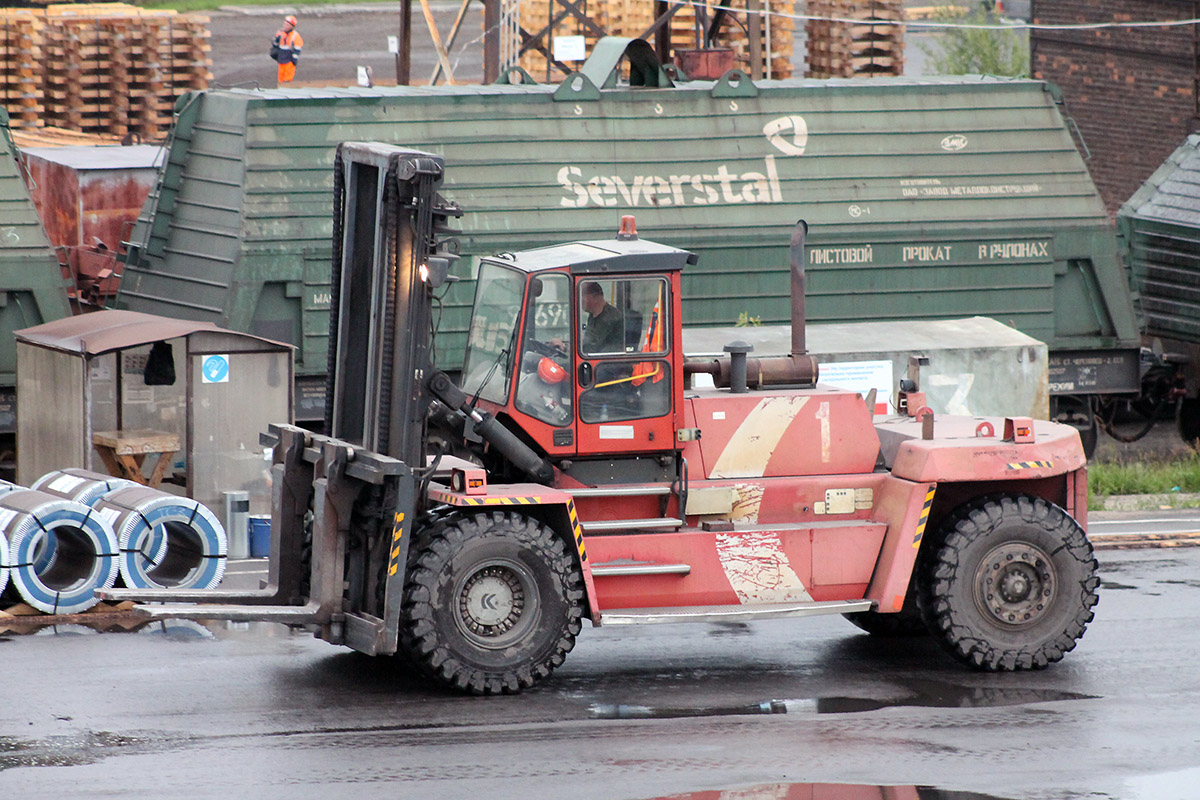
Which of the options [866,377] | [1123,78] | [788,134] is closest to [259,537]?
[866,377]

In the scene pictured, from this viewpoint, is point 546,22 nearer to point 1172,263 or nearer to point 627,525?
point 1172,263

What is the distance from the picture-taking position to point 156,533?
1135 centimetres

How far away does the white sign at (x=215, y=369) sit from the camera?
13422 mm

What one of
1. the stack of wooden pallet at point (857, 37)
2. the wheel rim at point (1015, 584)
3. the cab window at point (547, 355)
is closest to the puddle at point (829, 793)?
the wheel rim at point (1015, 584)

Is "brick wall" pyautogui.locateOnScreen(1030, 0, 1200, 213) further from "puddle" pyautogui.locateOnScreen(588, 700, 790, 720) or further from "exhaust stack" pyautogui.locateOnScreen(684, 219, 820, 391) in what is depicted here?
"puddle" pyautogui.locateOnScreen(588, 700, 790, 720)

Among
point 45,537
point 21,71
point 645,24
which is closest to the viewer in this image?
point 45,537

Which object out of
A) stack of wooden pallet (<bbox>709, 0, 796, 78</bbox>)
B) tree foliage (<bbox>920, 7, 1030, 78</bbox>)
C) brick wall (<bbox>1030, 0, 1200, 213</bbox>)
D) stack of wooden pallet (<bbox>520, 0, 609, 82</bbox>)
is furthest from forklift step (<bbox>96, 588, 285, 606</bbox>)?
tree foliage (<bbox>920, 7, 1030, 78</bbox>)

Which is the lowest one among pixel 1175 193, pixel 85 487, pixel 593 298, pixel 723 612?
pixel 723 612

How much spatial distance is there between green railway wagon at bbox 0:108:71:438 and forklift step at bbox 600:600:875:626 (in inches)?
290

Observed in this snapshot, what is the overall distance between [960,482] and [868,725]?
197 cm

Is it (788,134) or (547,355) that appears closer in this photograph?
(547,355)

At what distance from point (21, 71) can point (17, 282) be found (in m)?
11.2

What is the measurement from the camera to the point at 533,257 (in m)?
10.0

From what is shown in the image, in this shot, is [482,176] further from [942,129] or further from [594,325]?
[594,325]
